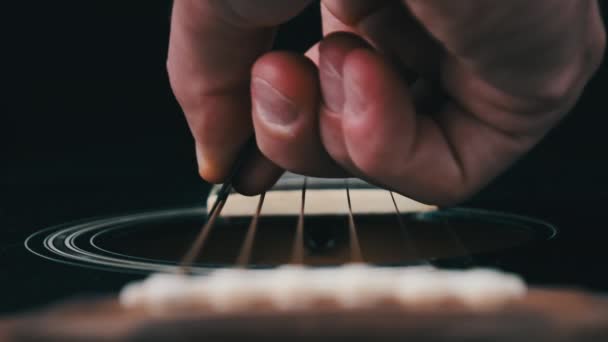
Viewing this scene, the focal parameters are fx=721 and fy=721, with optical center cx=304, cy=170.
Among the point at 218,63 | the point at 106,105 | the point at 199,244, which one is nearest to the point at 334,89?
the point at 218,63

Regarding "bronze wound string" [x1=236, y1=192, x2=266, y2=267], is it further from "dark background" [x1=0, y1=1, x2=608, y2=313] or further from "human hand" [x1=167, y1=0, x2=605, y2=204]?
"dark background" [x1=0, y1=1, x2=608, y2=313]

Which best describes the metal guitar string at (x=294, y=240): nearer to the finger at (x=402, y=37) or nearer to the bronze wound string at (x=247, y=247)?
the bronze wound string at (x=247, y=247)

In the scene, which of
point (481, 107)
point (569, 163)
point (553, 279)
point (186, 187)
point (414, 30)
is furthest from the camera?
point (569, 163)

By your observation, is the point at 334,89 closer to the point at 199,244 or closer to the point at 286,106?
the point at 286,106

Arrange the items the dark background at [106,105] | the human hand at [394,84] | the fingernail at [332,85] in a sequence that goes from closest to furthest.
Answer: the human hand at [394,84] → the fingernail at [332,85] → the dark background at [106,105]

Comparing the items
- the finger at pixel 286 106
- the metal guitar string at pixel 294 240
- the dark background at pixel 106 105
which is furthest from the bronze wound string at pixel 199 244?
the dark background at pixel 106 105

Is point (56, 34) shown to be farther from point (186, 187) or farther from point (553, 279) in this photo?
point (553, 279)

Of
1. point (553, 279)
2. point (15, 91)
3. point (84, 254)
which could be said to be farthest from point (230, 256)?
point (15, 91)
